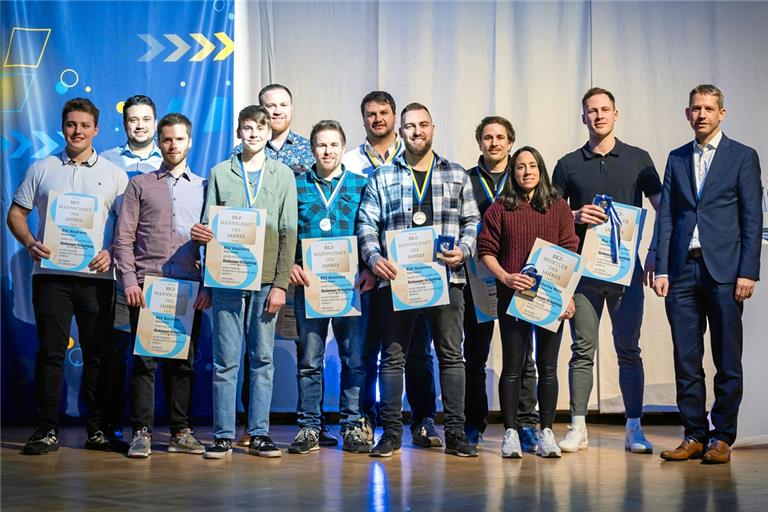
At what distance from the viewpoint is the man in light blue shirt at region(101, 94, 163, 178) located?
549cm

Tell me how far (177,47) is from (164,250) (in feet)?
6.59

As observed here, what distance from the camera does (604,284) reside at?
5.05 metres

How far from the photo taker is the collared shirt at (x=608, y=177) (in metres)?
5.10

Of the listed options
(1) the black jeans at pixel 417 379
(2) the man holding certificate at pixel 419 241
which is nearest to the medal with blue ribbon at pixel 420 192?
(2) the man holding certificate at pixel 419 241

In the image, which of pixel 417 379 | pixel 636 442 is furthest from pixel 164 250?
pixel 636 442

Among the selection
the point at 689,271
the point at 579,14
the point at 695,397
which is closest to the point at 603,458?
the point at 695,397

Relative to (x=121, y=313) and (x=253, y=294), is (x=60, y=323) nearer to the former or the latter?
(x=121, y=313)

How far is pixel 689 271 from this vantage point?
4.86 meters

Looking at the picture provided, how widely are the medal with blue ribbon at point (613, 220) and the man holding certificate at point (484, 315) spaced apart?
48 centimetres

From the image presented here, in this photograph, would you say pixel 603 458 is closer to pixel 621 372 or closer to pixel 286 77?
pixel 621 372

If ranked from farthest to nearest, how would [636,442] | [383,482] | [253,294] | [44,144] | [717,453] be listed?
[44,144], [636,442], [253,294], [717,453], [383,482]

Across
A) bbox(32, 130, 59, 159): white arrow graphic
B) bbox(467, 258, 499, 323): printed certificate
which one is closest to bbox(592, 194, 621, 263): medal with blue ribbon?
bbox(467, 258, 499, 323): printed certificate

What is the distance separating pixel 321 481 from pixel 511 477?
30.1 inches

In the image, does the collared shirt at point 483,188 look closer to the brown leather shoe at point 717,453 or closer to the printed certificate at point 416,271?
the printed certificate at point 416,271
